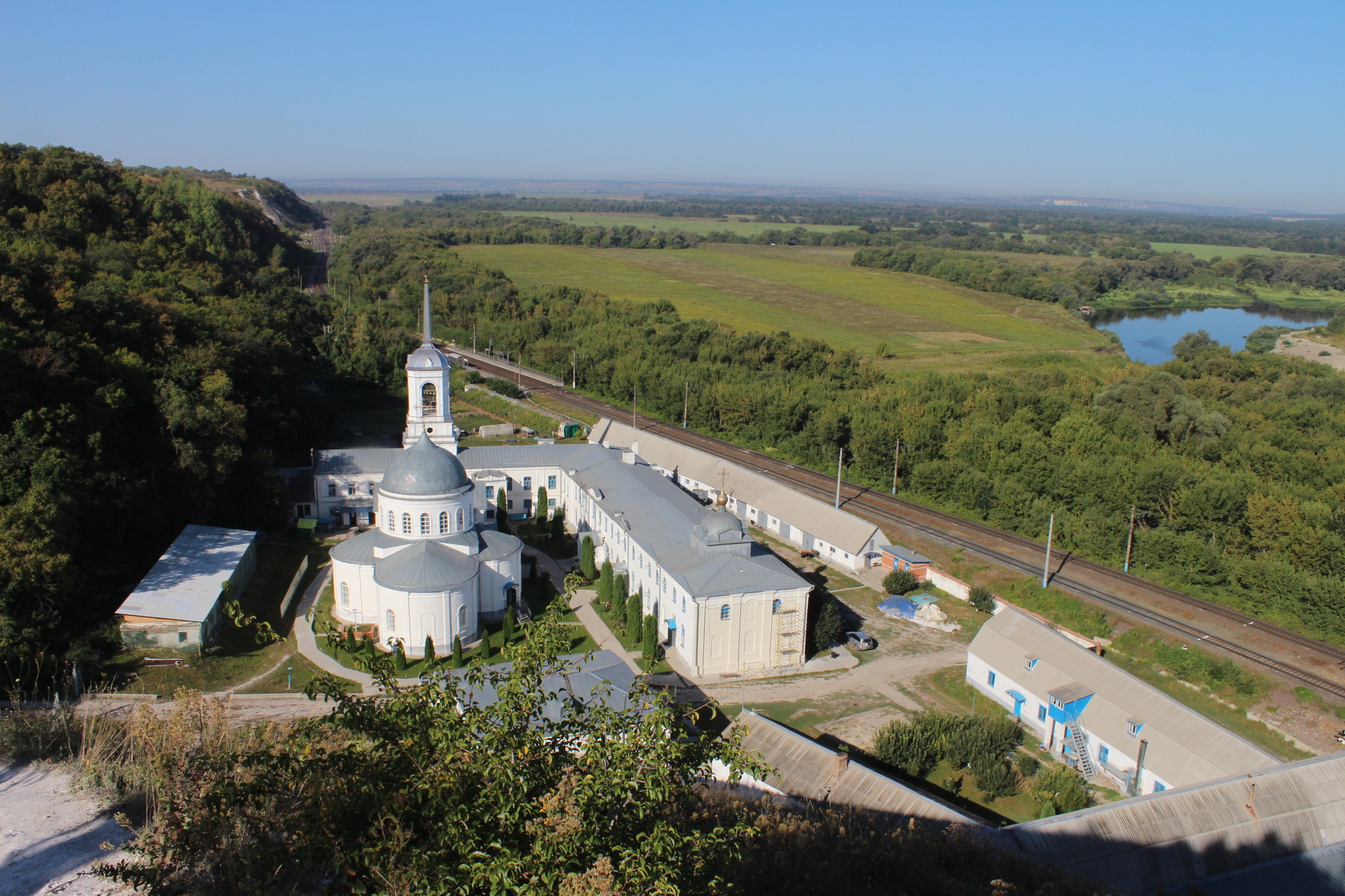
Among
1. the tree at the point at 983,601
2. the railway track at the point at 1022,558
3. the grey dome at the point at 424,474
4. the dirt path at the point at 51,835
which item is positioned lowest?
the tree at the point at 983,601

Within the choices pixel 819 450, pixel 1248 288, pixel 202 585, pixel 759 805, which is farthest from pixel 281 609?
pixel 1248 288

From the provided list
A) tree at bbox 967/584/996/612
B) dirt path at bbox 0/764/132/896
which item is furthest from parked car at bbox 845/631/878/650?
dirt path at bbox 0/764/132/896

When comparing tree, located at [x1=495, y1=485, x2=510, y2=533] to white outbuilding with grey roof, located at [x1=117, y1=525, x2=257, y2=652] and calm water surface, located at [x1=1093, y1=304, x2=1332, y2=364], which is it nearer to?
white outbuilding with grey roof, located at [x1=117, y1=525, x2=257, y2=652]

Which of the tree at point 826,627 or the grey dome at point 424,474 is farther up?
the grey dome at point 424,474

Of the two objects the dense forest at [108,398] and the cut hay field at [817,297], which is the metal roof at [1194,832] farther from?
the cut hay field at [817,297]

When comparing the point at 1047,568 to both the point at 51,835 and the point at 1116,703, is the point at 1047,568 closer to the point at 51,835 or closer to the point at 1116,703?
the point at 1116,703

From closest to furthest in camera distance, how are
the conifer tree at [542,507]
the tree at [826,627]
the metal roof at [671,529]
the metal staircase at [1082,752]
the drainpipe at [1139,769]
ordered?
the drainpipe at [1139,769] < the metal staircase at [1082,752] < the metal roof at [671,529] < the tree at [826,627] < the conifer tree at [542,507]

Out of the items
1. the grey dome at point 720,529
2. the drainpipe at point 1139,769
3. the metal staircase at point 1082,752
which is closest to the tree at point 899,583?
the grey dome at point 720,529

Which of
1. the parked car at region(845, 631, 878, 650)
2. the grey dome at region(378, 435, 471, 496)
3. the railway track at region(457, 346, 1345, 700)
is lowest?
the parked car at region(845, 631, 878, 650)
